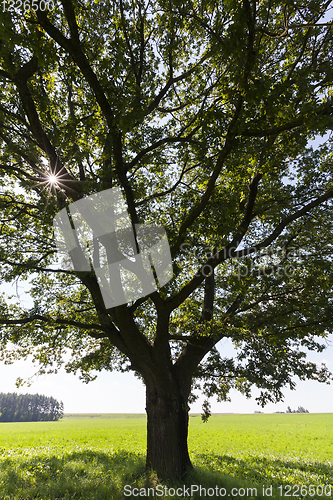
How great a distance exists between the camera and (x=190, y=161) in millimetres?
8766

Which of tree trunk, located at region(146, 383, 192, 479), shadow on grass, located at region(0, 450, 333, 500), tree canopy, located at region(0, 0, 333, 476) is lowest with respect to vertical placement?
shadow on grass, located at region(0, 450, 333, 500)

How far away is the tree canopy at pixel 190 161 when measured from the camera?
5152 mm

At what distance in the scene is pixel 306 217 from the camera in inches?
388

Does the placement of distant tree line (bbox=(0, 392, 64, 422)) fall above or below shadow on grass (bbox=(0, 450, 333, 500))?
below

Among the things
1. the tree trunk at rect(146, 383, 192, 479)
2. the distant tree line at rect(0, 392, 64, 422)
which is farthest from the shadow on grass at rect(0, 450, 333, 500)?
the distant tree line at rect(0, 392, 64, 422)

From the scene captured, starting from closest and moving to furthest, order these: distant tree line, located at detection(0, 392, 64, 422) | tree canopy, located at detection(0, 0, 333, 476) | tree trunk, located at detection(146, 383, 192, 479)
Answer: tree canopy, located at detection(0, 0, 333, 476) < tree trunk, located at detection(146, 383, 192, 479) < distant tree line, located at detection(0, 392, 64, 422)

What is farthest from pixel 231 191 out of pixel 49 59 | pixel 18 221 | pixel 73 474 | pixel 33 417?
pixel 33 417

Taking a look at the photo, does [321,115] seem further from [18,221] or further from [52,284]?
[52,284]

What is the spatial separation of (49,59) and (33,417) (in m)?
126

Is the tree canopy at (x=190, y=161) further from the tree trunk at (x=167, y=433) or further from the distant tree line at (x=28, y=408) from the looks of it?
the distant tree line at (x=28, y=408)

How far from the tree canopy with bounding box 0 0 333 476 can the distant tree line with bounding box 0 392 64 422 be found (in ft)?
378

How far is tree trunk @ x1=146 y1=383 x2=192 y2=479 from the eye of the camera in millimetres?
7473

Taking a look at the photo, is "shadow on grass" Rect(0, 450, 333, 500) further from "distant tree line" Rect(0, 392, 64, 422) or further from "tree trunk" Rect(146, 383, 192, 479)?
"distant tree line" Rect(0, 392, 64, 422)

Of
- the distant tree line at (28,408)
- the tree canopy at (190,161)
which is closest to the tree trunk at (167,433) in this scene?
the tree canopy at (190,161)
